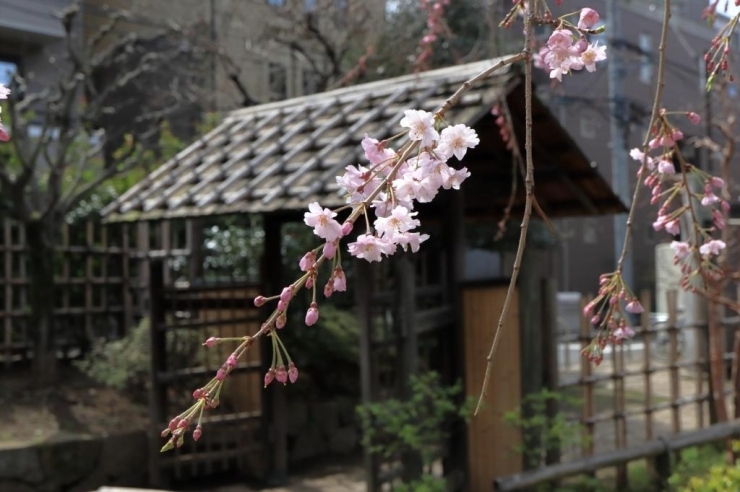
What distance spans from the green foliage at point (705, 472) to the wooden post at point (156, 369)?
379 cm

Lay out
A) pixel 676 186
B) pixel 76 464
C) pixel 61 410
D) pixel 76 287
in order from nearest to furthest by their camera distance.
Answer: pixel 676 186 < pixel 76 464 < pixel 61 410 < pixel 76 287

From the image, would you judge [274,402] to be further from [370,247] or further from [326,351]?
[370,247]

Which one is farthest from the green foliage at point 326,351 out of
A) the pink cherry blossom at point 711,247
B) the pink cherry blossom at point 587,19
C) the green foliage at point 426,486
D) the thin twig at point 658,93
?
the pink cherry blossom at point 587,19

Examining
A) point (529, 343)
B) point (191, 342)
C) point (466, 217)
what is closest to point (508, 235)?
point (466, 217)

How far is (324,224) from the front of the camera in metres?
1.44

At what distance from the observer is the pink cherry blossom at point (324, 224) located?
1422mm

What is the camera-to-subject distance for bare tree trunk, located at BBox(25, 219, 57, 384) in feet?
24.9

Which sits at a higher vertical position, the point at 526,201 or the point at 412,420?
the point at 526,201

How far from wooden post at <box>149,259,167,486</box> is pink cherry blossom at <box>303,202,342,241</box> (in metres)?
5.37

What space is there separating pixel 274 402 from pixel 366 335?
7.75 ft

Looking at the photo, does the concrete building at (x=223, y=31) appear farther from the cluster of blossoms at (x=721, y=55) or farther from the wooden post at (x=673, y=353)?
the cluster of blossoms at (x=721, y=55)

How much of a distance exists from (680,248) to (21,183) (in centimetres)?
626

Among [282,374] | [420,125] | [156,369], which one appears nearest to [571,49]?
[420,125]

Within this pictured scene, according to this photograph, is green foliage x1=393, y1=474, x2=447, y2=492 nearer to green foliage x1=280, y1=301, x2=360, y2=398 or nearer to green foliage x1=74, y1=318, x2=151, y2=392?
green foliage x1=280, y1=301, x2=360, y2=398
